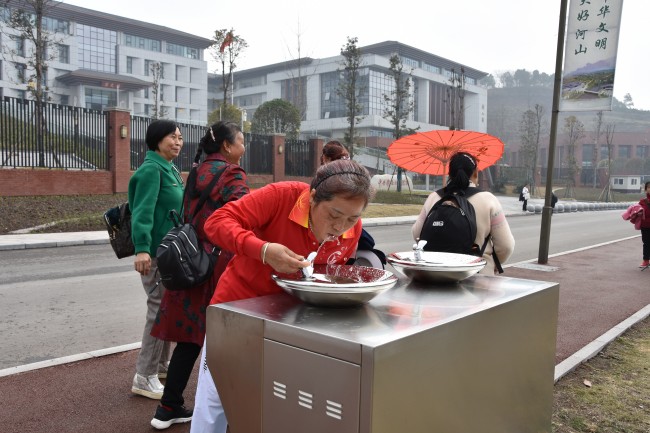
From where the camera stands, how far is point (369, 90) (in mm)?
69062

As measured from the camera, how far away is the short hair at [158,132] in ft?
12.2

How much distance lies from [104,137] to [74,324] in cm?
1633

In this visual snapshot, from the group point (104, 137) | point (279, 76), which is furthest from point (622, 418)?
point (279, 76)

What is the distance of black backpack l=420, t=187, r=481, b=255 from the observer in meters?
3.64

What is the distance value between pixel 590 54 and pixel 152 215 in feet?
28.3

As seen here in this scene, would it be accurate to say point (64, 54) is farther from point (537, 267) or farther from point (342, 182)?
point (342, 182)

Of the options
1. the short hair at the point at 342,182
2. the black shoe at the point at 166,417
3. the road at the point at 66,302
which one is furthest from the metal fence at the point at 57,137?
the short hair at the point at 342,182

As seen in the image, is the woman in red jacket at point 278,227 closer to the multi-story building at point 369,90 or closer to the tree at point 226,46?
the tree at point 226,46

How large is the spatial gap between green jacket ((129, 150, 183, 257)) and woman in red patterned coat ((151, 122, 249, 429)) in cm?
32

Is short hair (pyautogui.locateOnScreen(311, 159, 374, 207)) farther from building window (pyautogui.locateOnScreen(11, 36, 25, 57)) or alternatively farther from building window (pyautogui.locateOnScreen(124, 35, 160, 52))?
building window (pyautogui.locateOnScreen(124, 35, 160, 52))

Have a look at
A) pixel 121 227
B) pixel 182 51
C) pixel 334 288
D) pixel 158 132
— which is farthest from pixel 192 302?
pixel 182 51

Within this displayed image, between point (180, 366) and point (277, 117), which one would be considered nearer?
point (180, 366)

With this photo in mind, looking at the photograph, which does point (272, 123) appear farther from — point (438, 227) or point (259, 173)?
point (438, 227)

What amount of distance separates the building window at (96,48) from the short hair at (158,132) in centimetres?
6569
